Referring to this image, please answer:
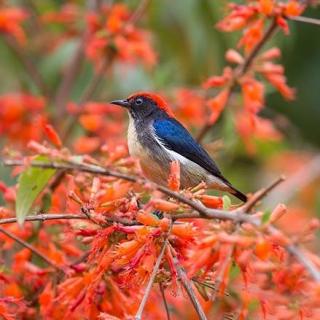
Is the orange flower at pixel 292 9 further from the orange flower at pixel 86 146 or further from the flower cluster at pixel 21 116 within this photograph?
the flower cluster at pixel 21 116

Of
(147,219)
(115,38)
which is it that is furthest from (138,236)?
(115,38)

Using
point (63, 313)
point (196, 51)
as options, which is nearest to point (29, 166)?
point (63, 313)

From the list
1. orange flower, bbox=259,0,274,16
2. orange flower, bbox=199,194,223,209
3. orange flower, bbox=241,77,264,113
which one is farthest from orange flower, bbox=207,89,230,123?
orange flower, bbox=199,194,223,209

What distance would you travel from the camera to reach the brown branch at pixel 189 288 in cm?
322

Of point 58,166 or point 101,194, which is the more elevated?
point 58,166

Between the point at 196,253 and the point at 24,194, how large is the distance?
2.27ft

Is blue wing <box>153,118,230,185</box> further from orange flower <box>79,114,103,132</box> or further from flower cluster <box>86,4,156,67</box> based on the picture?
orange flower <box>79,114,103,132</box>

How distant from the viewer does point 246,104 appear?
218 inches

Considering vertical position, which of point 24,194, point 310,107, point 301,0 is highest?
point 301,0

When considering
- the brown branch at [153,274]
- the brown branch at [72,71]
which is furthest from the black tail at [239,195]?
the brown branch at [153,274]

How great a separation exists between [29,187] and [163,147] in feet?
8.67

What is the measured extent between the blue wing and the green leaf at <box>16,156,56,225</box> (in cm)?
248

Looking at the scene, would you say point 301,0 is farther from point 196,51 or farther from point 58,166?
point 58,166

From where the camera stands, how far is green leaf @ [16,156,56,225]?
3184 mm
